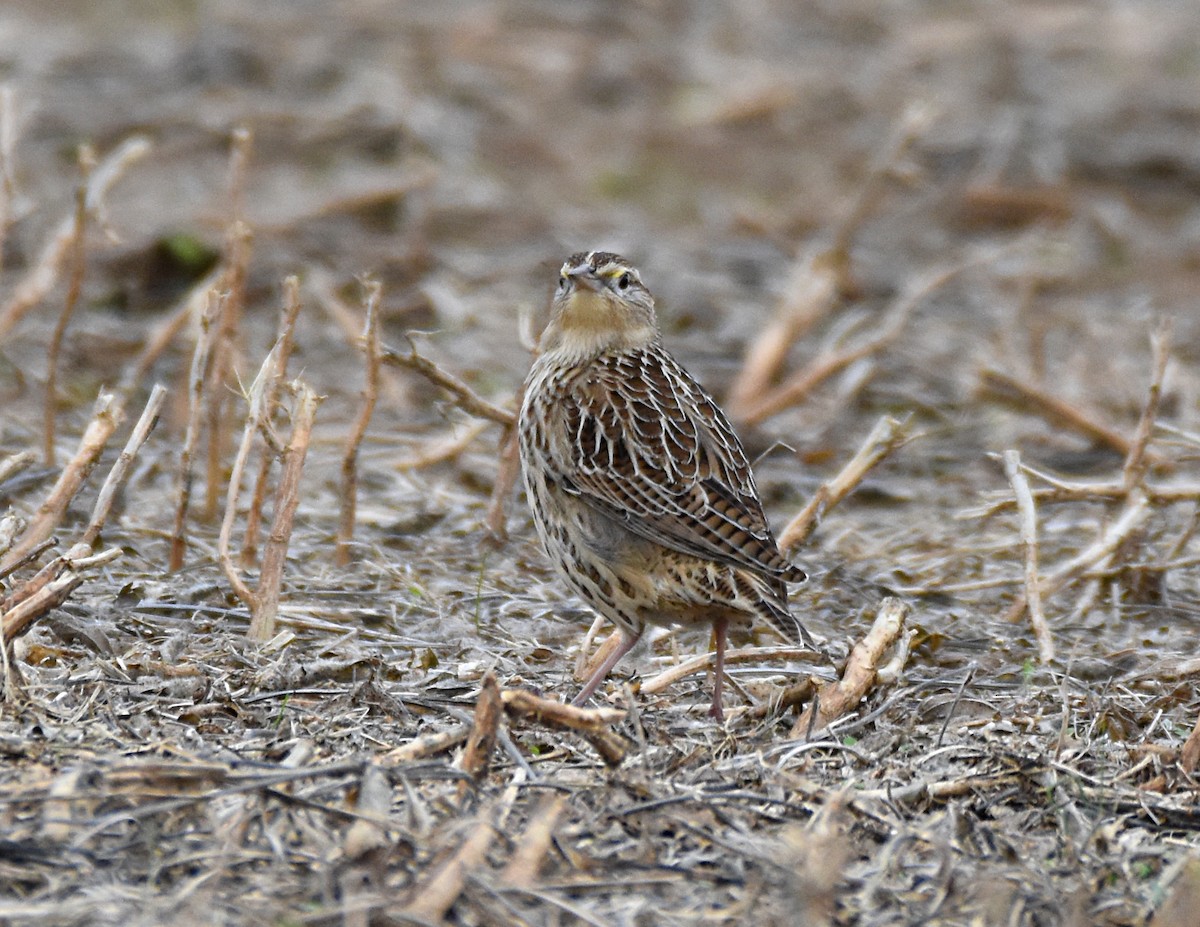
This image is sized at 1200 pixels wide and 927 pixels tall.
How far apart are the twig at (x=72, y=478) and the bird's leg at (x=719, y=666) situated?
2246 millimetres

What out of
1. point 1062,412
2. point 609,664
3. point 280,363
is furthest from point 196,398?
point 1062,412

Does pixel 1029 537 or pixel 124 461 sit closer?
pixel 124 461

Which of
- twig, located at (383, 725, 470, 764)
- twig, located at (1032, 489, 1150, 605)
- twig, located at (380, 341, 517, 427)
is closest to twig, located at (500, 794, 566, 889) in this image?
twig, located at (383, 725, 470, 764)

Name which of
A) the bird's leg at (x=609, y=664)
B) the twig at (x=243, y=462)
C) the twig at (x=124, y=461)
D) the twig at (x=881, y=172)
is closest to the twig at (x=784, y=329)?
the twig at (x=881, y=172)

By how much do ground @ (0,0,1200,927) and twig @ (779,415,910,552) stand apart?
1.54ft

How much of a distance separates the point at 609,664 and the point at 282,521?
1280 millimetres

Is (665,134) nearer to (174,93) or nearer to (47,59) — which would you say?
(174,93)

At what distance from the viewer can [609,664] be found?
6086mm

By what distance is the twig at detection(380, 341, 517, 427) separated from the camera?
678 cm

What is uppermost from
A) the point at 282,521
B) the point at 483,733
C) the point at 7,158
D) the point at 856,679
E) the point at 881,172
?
the point at 881,172

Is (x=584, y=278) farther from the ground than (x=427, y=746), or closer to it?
farther from the ground

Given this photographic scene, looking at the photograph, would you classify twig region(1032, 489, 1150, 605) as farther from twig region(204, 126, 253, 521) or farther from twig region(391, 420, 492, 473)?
twig region(204, 126, 253, 521)

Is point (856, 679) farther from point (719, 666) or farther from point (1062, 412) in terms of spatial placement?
point (1062, 412)

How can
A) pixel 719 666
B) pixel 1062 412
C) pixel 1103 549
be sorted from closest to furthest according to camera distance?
pixel 719 666
pixel 1103 549
pixel 1062 412
